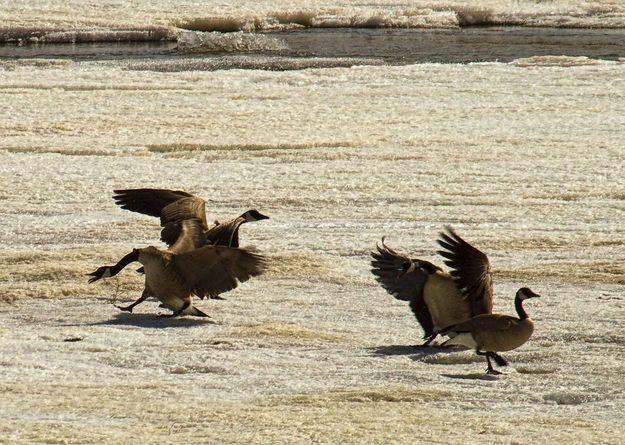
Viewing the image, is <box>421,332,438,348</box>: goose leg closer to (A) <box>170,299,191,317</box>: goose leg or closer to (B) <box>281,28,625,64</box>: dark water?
(A) <box>170,299,191,317</box>: goose leg

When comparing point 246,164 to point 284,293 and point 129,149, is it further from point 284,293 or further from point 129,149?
point 284,293

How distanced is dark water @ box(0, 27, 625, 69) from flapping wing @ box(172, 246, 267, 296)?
17.5 m

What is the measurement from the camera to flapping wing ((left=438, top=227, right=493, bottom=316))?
8.50 meters

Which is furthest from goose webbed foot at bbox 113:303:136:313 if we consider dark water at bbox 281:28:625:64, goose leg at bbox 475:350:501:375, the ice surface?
the ice surface

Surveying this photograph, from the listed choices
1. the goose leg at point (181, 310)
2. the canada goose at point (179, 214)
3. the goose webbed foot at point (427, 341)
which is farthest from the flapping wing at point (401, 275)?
the goose leg at point (181, 310)

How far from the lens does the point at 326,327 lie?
963cm

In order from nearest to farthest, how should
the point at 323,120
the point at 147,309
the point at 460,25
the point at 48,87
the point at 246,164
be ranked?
the point at 147,309, the point at 246,164, the point at 323,120, the point at 48,87, the point at 460,25

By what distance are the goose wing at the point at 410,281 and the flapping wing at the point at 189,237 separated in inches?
59.8

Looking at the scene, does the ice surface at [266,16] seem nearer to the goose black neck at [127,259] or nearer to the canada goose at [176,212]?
the canada goose at [176,212]

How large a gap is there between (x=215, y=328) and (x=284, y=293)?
125 centimetres

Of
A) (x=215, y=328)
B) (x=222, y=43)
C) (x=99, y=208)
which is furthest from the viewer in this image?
(x=222, y=43)

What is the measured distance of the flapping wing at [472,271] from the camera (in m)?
8.50

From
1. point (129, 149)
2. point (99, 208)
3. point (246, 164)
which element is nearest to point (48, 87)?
point (129, 149)

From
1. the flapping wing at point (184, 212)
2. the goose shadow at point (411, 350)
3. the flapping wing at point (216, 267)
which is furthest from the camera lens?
the flapping wing at point (184, 212)
